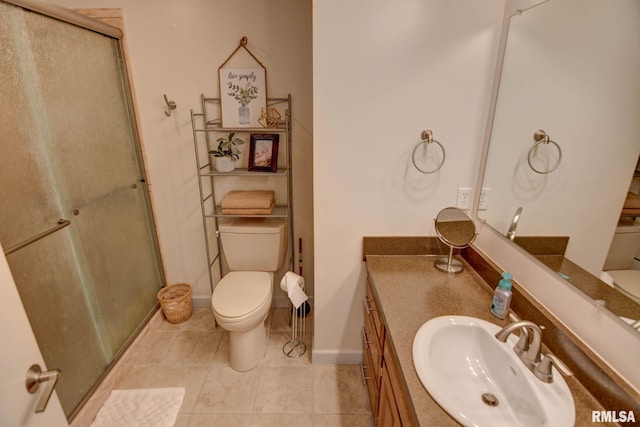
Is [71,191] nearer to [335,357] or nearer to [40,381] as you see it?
[40,381]

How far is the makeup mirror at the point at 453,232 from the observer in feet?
4.90

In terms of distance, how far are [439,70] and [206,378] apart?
7.12ft

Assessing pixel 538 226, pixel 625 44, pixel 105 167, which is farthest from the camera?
pixel 105 167

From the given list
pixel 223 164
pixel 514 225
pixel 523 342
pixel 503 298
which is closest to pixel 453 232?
pixel 514 225

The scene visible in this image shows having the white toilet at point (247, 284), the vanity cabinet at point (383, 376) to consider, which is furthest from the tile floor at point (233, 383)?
the vanity cabinet at point (383, 376)

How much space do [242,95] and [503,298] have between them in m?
1.87

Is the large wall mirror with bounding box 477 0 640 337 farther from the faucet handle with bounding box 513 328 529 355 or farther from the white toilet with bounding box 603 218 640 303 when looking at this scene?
the faucet handle with bounding box 513 328 529 355

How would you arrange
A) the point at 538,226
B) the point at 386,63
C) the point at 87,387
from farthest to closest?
the point at 87,387, the point at 386,63, the point at 538,226

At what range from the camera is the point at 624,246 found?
2.72 feet

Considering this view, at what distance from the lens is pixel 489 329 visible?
1.09 meters

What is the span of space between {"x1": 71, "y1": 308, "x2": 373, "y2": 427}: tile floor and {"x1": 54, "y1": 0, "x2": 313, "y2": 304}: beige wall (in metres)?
0.89

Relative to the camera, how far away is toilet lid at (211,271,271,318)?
5.93 feet

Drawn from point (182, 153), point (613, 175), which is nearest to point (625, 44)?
point (613, 175)

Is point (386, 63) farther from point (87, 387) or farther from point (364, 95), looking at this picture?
point (87, 387)
